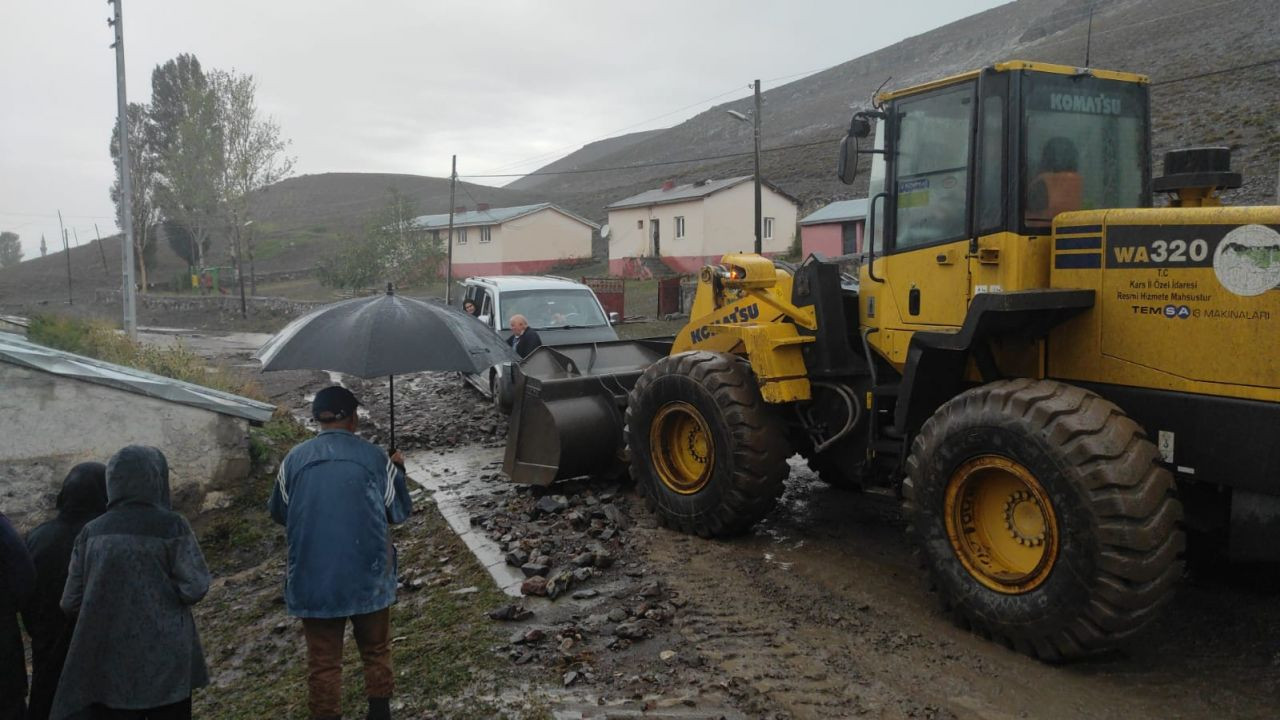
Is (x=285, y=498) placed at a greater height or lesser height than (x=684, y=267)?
lesser

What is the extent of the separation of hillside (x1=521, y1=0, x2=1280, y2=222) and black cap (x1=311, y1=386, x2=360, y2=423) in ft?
12.2

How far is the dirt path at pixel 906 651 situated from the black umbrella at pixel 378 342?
2.02 m

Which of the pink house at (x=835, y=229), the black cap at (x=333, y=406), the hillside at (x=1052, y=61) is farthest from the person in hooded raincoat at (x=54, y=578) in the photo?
the pink house at (x=835, y=229)

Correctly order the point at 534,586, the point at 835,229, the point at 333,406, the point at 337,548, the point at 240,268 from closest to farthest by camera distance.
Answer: the point at 337,548 → the point at 333,406 → the point at 534,586 → the point at 835,229 → the point at 240,268

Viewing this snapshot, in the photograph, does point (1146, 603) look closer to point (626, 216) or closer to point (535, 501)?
point (535, 501)

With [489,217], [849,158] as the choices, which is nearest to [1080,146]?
[849,158]

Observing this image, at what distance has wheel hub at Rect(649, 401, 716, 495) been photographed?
7281 millimetres

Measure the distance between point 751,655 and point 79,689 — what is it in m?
3.10

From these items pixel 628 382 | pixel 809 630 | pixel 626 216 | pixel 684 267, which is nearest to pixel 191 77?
pixel 626 216

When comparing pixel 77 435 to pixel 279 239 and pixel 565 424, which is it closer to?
pixel 565 424

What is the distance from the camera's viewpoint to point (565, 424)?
27.3 ft

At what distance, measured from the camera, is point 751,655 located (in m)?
4.95

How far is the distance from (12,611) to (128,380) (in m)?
5.87

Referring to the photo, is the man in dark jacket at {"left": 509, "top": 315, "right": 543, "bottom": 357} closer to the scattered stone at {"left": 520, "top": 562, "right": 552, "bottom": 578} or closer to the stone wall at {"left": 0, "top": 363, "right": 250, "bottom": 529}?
the stone wall at {"left": 0, "top": 363, "right": 250, "bottom": 529}
